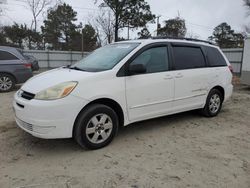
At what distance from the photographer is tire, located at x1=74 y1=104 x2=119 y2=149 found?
12.4ft

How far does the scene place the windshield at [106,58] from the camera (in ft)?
14.2

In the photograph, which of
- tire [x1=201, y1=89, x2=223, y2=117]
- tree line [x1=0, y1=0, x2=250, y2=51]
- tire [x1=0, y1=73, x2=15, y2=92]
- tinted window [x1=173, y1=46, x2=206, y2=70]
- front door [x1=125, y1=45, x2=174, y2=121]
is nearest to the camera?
front door [x1=125, y1=45, x2=174, y2=121]

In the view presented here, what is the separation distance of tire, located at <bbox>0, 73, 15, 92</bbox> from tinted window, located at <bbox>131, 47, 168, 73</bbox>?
21.8ft

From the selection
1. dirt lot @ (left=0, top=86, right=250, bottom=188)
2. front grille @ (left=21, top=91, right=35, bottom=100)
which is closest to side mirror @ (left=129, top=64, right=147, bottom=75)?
dirt lot @ (left=0, top=86, right=250, bottom=188)

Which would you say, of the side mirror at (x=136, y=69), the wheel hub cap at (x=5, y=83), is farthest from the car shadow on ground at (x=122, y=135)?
the wheel hub cap at (x=5, y=83)

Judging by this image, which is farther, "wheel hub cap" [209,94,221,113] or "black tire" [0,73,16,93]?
"black tire" [0,73,16,93]

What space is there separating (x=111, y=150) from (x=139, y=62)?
1565mm

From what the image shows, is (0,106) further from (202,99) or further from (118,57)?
(202,99)

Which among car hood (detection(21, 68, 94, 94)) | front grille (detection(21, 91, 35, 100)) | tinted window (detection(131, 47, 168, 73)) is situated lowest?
front grille (detection(21, 91, 35, 100))

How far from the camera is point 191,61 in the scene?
211 inches

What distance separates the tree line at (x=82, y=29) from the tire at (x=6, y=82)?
17.3m

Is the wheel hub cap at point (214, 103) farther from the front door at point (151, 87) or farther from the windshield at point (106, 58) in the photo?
the windshield at point (106, 58)

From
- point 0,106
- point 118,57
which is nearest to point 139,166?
point 118,57

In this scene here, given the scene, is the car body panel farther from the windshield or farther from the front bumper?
the windshield
